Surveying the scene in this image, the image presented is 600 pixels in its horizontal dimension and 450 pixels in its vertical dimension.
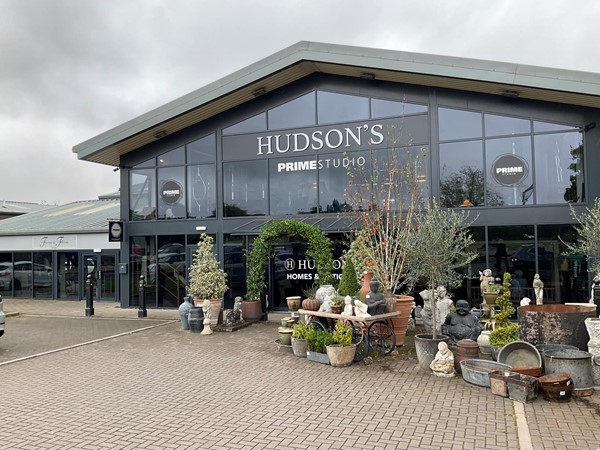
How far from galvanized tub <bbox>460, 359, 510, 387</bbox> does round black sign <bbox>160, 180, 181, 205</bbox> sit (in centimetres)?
1197

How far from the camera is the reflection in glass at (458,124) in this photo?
13758mm

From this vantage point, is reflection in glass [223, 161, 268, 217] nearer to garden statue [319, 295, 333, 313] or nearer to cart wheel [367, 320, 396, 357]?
garden statue [319, 295, 333, 313]

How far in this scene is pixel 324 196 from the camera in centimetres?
1519

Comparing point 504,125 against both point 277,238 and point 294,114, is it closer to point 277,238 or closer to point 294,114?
point 294,114

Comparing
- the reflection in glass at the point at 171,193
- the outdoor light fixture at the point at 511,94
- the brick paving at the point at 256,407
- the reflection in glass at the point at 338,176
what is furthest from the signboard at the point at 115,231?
the outdoor light fixture at the point at 511,94

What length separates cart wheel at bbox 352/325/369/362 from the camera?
8961mm

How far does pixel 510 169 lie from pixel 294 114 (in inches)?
265

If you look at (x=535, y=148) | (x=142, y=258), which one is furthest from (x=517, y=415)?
(x=142, y=258)

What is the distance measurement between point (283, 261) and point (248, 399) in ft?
28.6

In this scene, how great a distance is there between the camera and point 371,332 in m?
9.49

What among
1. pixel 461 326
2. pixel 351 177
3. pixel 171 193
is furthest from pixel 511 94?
pixel 171 193

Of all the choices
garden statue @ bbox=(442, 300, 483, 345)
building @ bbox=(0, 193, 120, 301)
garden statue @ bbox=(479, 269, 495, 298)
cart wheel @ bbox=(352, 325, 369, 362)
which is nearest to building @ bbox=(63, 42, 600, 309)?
garden statue @ bbox=(479, 269, 495, 298)

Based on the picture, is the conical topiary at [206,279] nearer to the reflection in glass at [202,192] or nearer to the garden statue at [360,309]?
the reflection in glass at [202,192]

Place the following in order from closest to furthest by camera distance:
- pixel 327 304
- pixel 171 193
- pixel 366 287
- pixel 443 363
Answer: pixel 443 363 < pixel 327 304 < pixel 366 287 < pixel 171 193
